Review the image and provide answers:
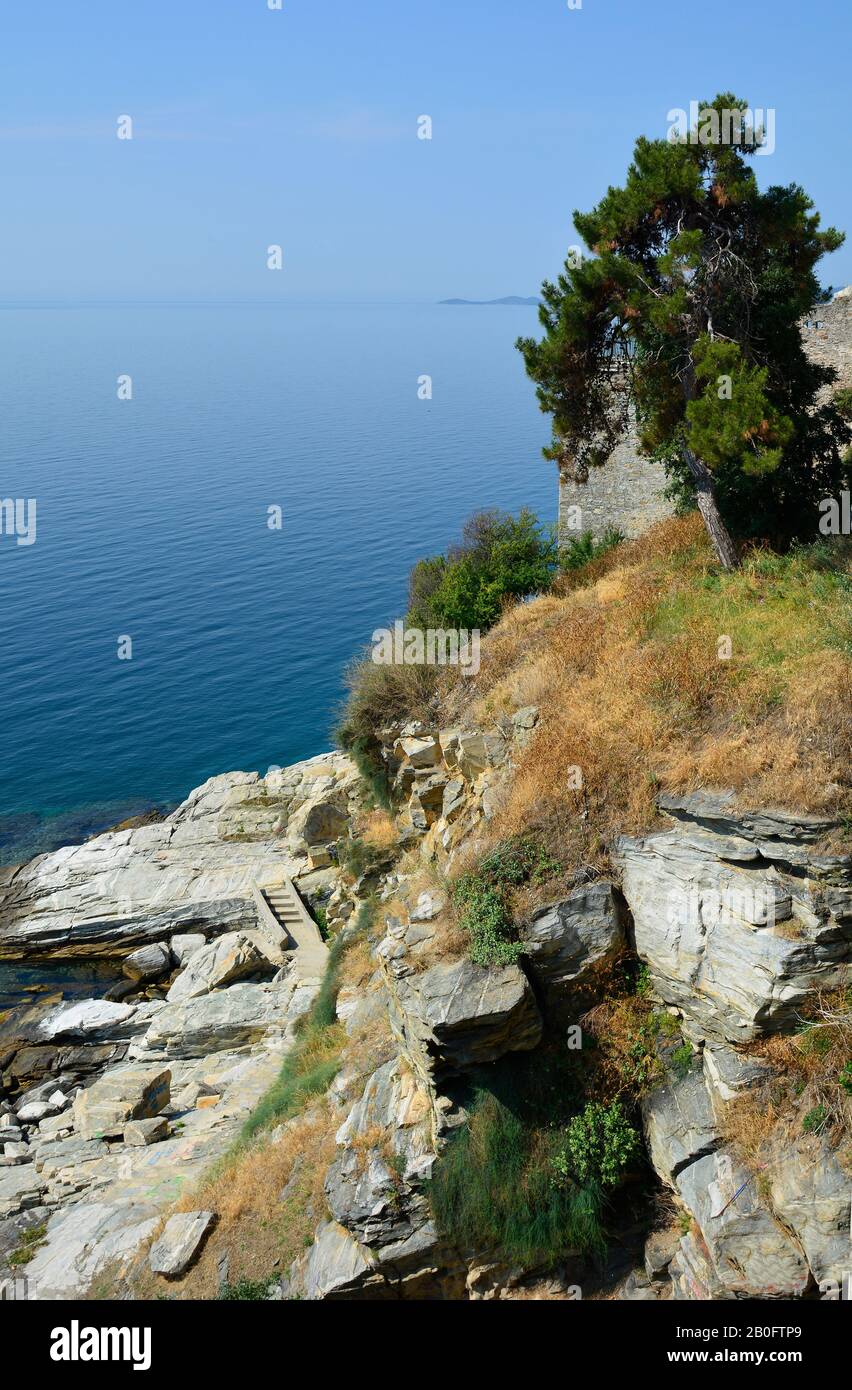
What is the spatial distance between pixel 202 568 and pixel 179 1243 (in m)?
61.4

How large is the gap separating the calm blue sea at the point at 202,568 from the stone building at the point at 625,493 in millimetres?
22586

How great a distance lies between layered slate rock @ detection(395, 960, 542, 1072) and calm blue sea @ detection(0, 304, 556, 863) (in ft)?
104

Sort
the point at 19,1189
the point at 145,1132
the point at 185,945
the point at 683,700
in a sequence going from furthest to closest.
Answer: the point at 185,945 → the point at 145,1132 → the point at 19,1189 → the point at 683,700

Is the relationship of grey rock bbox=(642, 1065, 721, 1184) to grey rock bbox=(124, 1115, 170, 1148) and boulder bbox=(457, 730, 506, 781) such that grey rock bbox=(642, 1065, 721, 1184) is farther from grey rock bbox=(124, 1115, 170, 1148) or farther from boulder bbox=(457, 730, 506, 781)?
grey rock bbox=(124, 1115, 170, 1148)

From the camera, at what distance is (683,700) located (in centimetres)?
1494

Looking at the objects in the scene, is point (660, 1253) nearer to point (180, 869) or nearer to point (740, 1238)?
point (740, 1238)

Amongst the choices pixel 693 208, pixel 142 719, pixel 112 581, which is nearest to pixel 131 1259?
pixel 693 208

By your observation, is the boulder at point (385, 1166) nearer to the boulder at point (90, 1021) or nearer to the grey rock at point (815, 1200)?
the grey rock at point (815, 1200)

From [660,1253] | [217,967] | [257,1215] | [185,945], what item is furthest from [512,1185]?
[185,945]

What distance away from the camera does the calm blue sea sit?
4791 cm

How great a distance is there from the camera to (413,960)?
1427cm

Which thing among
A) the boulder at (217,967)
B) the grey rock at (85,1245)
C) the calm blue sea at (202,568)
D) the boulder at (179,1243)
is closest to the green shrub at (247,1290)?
the boulder at (179,1243)

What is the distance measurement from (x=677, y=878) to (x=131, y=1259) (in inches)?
477

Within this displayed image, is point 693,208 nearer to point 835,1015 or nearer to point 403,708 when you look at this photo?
point 403,708
